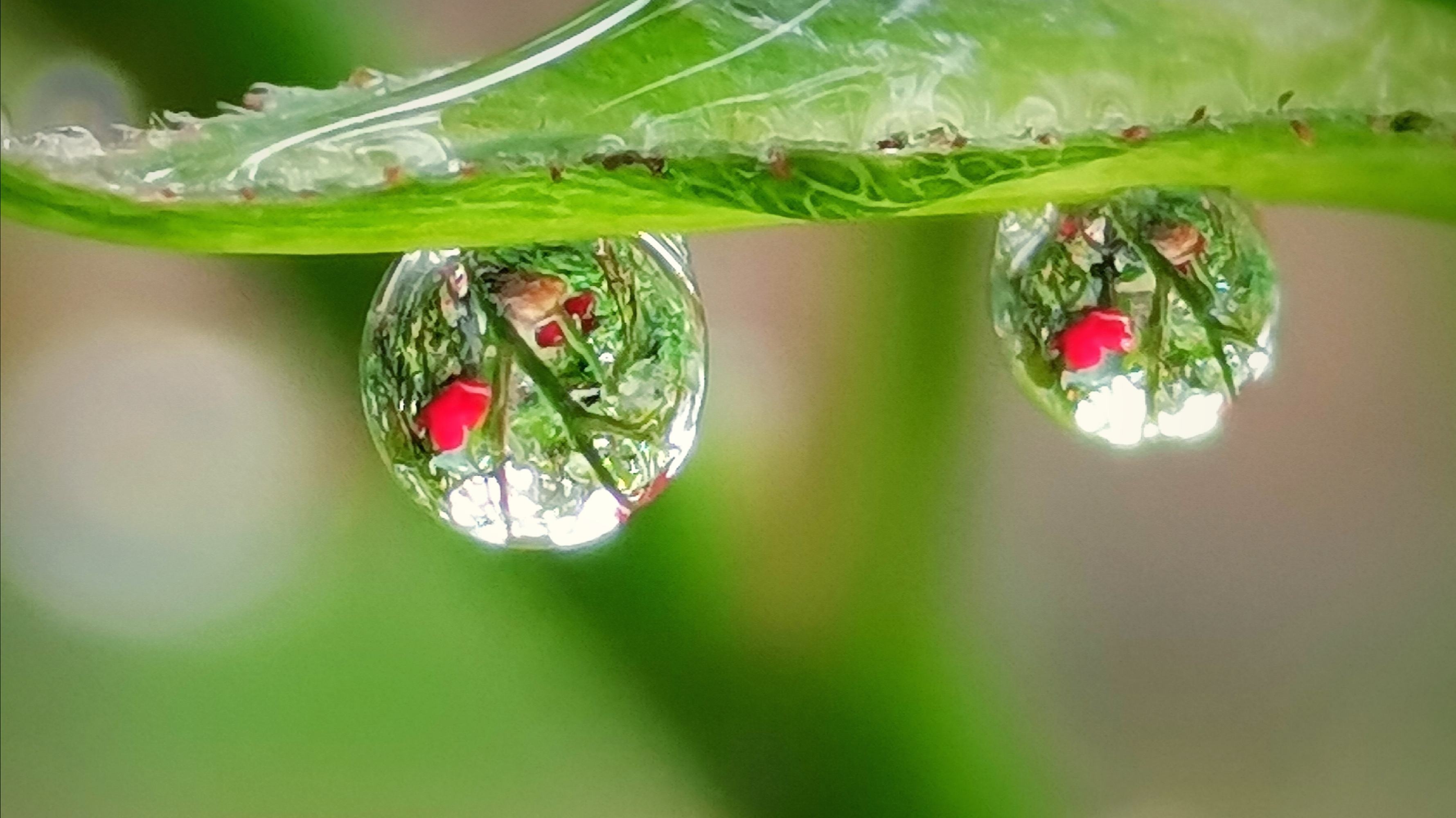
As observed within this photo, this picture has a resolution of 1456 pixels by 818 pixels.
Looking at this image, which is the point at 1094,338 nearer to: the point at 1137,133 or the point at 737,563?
the point at 1137,133

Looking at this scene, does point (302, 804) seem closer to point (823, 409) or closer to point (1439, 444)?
point (823, 409)

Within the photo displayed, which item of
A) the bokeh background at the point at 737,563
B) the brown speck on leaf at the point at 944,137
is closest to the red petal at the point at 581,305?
the brown speck on leaf at the point at 944,137

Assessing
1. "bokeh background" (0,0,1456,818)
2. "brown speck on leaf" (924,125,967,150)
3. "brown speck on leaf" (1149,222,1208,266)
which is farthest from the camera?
"bokeh background" (0,0,1456,818)

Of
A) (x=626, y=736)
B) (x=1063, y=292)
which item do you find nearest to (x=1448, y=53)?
(x=1063, y=292)

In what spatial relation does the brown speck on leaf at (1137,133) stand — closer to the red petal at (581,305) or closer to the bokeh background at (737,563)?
the red petal at (581,305)

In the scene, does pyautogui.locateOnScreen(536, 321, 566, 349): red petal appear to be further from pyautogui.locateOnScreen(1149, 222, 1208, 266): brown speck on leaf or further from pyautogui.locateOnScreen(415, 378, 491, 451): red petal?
pyautogui.locateOnScreen(1149, 222, 1208, 266): brown speck on leaf

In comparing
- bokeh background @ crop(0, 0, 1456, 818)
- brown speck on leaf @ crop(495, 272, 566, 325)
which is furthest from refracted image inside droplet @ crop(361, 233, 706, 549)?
bokeh background @ crop(0, 0, 1456, 818)
